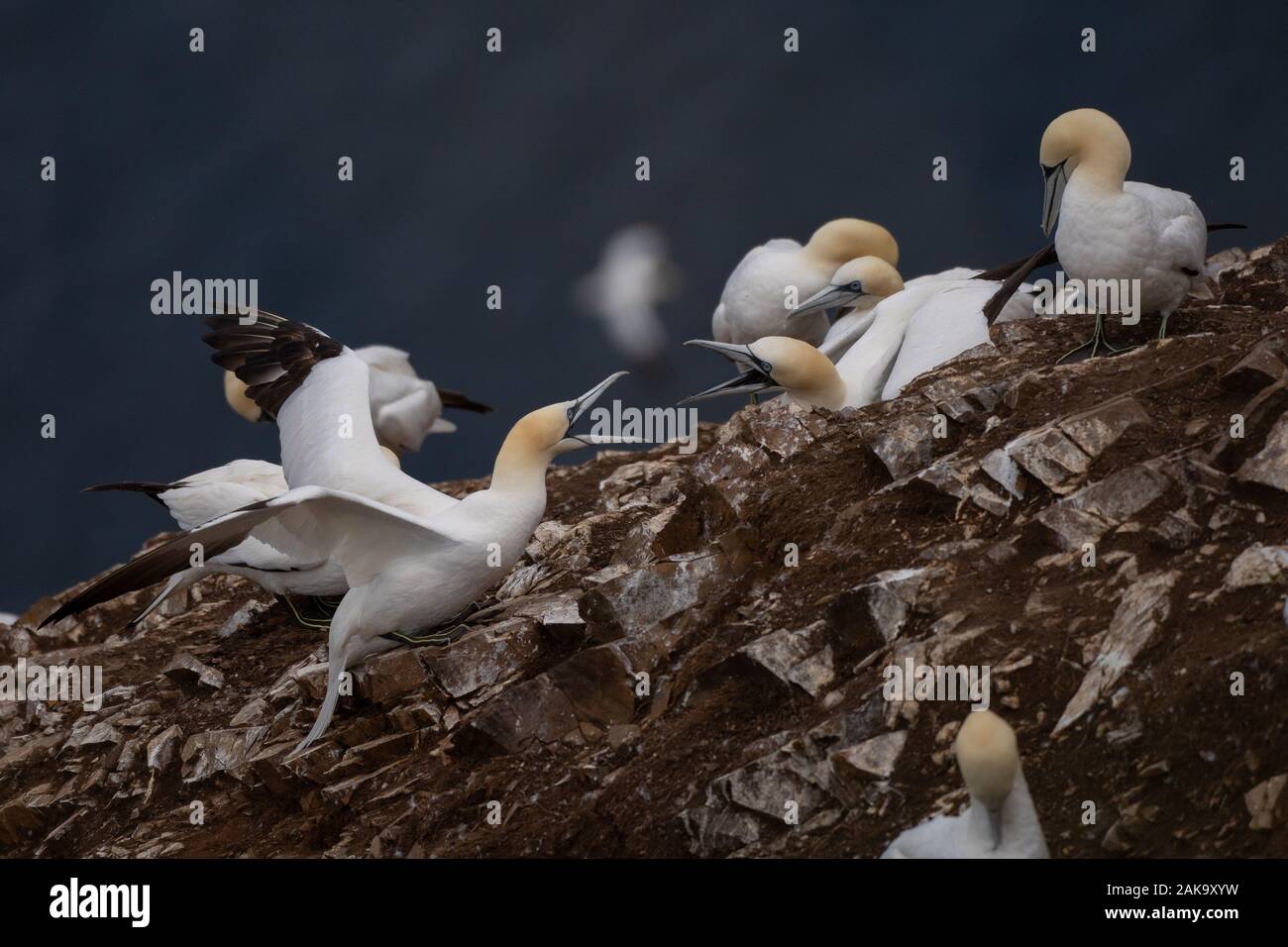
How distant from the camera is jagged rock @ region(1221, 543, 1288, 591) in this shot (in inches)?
197

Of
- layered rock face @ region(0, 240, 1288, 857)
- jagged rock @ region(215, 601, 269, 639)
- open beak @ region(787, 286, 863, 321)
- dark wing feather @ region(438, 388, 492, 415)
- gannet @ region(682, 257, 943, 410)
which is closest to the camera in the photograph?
layered rock face @ region(0, 240, 1288, 857)

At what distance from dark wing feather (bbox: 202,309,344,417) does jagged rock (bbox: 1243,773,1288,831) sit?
4.95 m

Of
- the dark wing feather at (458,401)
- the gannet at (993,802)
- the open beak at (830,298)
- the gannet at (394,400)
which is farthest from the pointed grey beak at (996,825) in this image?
the dark wing feather at (458,401)

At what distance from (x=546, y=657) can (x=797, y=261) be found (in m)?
4.99

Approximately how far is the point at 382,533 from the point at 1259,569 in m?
3.28

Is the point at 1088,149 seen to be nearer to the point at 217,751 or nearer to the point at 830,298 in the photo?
the point at 830,298

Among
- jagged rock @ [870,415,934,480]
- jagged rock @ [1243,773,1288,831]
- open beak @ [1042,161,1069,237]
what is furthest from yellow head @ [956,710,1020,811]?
open beak @ [1042,161,1069,237]

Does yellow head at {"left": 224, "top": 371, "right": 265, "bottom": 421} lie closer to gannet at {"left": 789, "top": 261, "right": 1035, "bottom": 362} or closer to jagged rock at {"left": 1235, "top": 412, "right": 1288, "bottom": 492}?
gannet at {"left": 789, "top": 261, "right": 1035, "bottom": 362}

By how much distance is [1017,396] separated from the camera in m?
6.49

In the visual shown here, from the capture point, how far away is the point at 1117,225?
22.7 ft

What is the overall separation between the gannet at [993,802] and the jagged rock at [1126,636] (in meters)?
0.63

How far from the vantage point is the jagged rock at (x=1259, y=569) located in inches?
197

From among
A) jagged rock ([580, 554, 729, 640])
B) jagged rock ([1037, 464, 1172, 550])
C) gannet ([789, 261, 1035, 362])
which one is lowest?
jagged rock ([580, 554, 729, 640])
